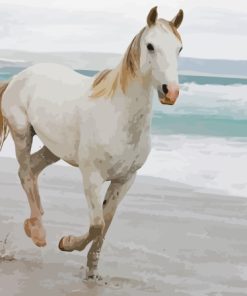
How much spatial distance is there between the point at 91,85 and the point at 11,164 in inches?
106

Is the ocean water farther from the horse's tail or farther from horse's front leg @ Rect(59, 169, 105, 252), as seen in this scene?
horse's front leg @ Rect(59, 169, 105, 252)

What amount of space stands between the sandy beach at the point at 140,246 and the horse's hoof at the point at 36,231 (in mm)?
64

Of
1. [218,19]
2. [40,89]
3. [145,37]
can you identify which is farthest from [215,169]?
[145,37]

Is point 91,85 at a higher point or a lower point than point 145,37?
lower

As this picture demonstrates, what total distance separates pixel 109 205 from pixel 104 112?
299mm

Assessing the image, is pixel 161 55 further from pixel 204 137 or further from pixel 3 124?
pixel 204 137

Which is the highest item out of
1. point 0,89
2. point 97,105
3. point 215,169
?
point 97,105

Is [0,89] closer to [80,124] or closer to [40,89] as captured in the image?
[40,89]

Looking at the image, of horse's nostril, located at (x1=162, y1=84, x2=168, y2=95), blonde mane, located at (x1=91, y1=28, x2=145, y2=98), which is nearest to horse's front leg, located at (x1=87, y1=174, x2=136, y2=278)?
blonde mane, located at (x1=91, y1=28, x2=145, y2=98)

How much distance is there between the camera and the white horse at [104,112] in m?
1.77

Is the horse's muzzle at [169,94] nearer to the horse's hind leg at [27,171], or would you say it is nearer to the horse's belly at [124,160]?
the horse's belly at [124,160]

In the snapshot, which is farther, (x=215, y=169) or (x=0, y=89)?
(x=215, y=169)

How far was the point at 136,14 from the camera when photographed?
13.7 ft

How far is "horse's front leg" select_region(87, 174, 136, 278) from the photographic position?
79.8 inches
